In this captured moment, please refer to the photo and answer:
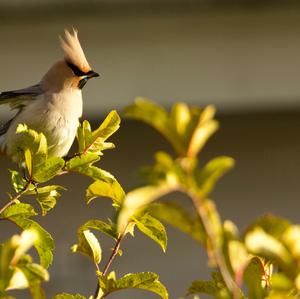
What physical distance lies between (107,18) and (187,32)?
410 mm

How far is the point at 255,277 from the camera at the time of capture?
1.32 metres

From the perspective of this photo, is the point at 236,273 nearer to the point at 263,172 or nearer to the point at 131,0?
the point at 131,0

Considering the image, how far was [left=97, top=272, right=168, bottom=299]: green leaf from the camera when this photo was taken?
1.46m

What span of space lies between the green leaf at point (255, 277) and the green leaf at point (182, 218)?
132 mm

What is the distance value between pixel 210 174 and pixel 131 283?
1.64 ft

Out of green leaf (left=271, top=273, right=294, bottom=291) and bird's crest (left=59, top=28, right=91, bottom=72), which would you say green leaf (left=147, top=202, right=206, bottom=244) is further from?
bird's crest (left=59, top=28, right=91, bottom=72)

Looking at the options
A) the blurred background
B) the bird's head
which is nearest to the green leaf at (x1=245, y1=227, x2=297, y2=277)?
the bird's head

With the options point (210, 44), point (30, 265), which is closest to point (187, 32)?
point (210, 44)

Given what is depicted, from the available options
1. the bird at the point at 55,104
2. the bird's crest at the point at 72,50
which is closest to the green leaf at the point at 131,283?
the bird at the point at 55,104

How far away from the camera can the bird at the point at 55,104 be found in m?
2.67

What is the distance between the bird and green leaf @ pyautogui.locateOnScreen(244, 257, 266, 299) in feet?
4.10

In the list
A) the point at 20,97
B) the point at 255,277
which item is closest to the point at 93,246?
the point at 255,277

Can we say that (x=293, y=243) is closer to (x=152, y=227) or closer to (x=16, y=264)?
(x=16, y=264)

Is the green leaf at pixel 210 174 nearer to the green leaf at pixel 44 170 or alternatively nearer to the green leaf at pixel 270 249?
the green leaf at pixel 270 249
